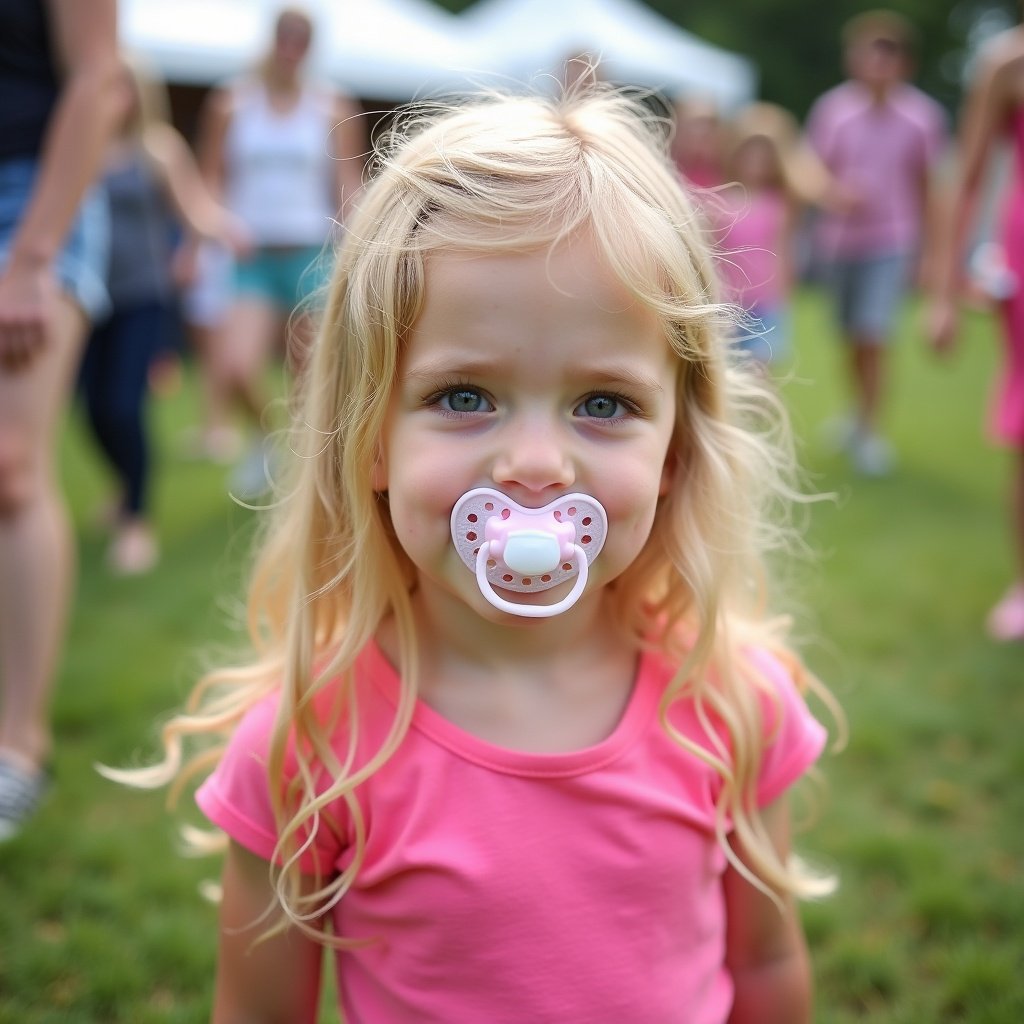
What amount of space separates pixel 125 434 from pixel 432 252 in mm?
3442

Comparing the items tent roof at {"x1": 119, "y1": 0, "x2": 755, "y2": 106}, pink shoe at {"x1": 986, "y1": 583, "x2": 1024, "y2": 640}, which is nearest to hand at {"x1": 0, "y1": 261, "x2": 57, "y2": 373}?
pink shoe at {"x1": 986, "y1": 583, "x2": 1024, "y2": 640}

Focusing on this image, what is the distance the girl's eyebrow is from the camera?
1.14 meters

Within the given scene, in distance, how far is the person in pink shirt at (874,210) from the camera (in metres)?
5.89

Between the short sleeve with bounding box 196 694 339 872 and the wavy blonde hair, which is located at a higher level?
the wavy blonde hair

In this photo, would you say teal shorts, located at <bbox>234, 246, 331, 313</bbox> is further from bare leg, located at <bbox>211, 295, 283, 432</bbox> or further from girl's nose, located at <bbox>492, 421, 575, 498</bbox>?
girl's nose, located at <bbox>492, 421, 575, 498</bbox>

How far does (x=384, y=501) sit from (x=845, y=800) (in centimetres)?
173

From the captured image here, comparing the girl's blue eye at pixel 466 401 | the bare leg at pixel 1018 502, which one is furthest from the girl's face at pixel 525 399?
the bare leg at pixel 1018 502

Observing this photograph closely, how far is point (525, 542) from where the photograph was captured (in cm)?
112

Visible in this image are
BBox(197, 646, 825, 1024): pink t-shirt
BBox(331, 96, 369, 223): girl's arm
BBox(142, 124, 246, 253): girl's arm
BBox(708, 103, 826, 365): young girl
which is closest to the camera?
BBox(197, 646, 825, 1024): pink t-shirt

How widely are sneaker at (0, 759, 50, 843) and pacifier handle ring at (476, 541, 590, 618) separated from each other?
168cm

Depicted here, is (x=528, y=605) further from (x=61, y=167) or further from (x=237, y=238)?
(x=237, y=238)

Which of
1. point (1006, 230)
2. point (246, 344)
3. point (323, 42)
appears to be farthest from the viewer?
point (323, 42)

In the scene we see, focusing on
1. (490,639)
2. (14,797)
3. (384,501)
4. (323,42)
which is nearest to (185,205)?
(14,797)

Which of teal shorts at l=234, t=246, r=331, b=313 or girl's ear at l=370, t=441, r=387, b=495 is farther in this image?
teal shorts at l=234, t=246, r=331, b=313
